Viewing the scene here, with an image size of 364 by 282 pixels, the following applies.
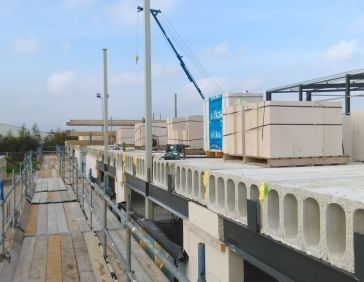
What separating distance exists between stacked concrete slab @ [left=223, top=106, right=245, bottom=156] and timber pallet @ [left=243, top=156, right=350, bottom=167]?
1.18ft

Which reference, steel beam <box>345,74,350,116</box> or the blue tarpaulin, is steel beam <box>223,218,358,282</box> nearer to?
the blue tarpaulin

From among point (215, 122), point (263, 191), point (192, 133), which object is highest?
point (215, 122)

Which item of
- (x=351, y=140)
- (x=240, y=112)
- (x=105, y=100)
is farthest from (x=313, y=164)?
(x=105, y=100)

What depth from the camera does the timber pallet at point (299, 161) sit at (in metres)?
7.08

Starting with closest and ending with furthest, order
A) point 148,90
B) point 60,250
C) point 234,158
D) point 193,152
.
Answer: point 60,250 < point 234,158 < point 148,90 < point 193,152

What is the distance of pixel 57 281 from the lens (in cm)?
609

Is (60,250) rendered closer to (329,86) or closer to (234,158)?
(234,158)

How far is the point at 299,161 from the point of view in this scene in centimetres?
732

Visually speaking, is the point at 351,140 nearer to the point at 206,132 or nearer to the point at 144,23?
the point at 206,132

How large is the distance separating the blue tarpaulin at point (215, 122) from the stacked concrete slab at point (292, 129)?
2.24 m

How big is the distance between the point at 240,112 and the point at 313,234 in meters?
4.43

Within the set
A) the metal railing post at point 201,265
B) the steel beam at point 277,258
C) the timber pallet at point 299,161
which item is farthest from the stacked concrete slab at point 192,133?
the metal railing post at point 201,265

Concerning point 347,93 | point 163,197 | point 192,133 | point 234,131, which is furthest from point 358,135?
point 347,93

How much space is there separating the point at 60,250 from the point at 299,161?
15.4ft
